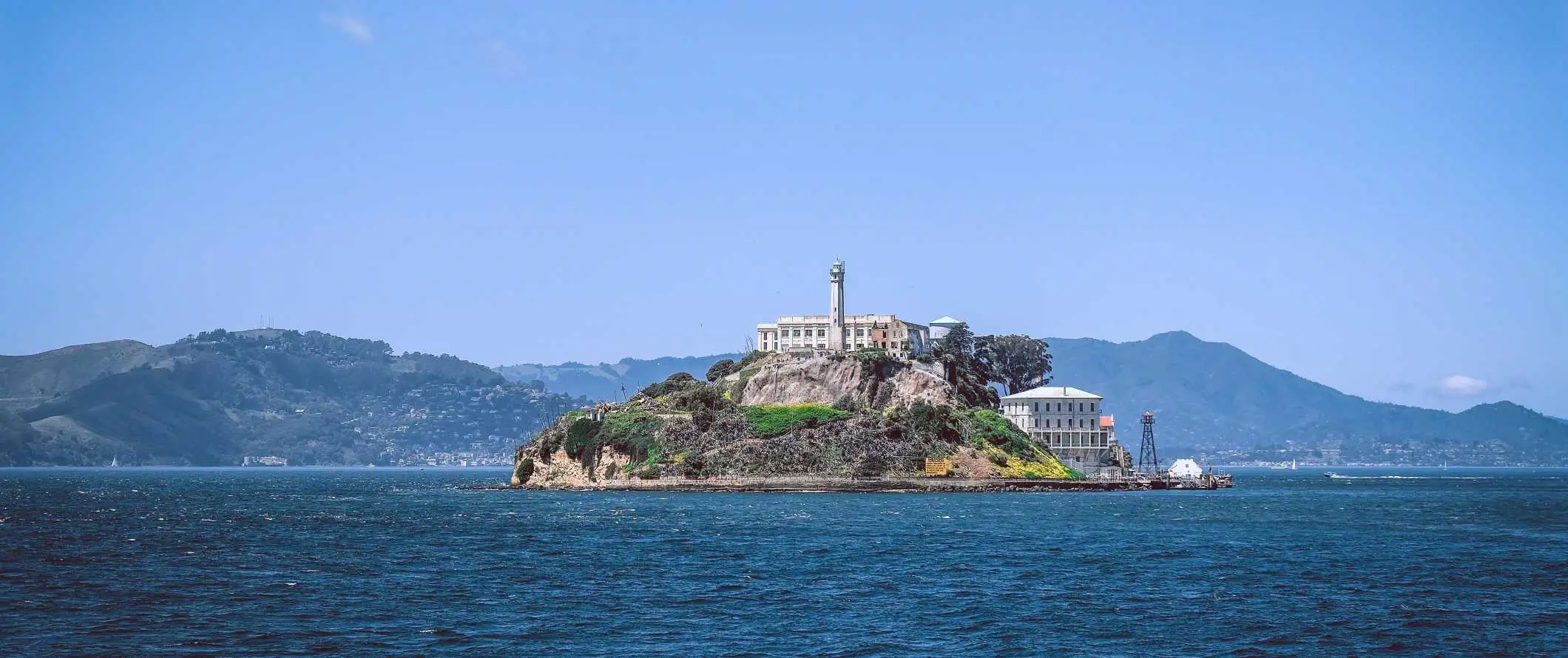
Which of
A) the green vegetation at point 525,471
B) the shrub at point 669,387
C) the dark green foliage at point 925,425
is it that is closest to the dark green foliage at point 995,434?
the dark green foliage at point 925,425

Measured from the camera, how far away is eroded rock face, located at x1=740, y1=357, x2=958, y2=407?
525 ft

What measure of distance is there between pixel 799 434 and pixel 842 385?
15.0m

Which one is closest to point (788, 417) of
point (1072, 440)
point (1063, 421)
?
point (1063, 421)

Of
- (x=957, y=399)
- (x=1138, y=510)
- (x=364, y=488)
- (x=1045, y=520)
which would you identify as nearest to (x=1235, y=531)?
(x=1045, y=520)

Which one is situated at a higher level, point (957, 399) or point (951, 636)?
point (957, 399)

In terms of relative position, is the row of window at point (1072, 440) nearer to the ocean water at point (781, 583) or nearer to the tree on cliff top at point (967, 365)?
the tree on cliff top at point (967, 365)

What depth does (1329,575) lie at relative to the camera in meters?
64.9

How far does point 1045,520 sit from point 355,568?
49991 millimetres

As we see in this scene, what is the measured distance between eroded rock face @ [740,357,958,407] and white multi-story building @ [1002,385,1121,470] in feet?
42.9

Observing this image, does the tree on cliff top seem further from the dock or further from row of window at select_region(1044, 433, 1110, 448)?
the dock

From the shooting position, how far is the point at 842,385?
161750 mm

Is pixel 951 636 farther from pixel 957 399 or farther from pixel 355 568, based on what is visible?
pixel 957 399

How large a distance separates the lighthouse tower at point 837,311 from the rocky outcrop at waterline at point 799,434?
14567mm

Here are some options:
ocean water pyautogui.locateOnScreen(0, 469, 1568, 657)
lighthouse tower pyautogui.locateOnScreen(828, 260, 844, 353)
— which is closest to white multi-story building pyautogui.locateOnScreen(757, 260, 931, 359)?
lighthouse tower pyautogui.locateOnScreen(828, 260, 844, 353)
